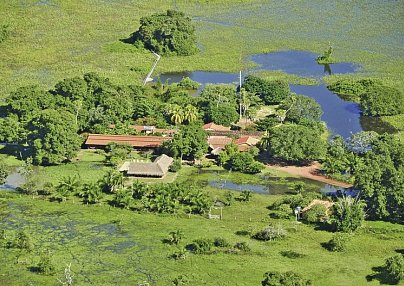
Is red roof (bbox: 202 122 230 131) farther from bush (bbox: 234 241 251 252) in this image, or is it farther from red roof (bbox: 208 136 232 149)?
bush (bbox: 234 241 251 252)

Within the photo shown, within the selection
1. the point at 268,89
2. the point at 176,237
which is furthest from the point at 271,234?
the point at 268,89

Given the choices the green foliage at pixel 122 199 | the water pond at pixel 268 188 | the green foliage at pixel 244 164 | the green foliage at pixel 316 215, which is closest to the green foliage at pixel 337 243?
the green foliage at pixel 316 215

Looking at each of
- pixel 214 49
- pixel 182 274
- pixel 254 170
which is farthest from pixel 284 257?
pixel 214 49

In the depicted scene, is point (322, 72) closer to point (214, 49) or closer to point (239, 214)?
point (214, 49)

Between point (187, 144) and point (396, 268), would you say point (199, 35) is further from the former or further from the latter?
point (396, 268)

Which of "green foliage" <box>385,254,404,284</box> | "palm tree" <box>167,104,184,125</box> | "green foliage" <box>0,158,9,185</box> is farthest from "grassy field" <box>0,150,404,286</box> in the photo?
"palm tree" <box>167,104,184,125</box>

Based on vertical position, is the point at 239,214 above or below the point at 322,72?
below

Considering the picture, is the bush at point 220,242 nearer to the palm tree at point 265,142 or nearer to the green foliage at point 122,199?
the green foliage at point 122,199
